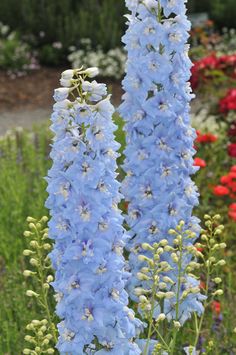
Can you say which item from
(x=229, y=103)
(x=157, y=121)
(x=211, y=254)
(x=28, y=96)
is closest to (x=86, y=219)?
(x=211, y=254)

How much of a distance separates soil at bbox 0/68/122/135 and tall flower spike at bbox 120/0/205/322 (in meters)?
6.14

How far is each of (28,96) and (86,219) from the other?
8758mm

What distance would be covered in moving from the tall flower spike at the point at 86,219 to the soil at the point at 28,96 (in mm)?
6856

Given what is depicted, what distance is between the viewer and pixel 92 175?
8.62ft

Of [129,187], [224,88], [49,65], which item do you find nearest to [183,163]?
[129,187]

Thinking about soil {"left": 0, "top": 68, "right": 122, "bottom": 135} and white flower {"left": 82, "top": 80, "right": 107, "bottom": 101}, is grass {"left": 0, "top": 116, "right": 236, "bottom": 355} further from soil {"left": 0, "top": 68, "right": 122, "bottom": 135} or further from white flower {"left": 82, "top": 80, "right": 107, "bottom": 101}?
soil {"left": 0, "top": 68, "right": 122, "bottom": 135}

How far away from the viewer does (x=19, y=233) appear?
17.9ft

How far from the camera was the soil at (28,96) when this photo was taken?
10.2m

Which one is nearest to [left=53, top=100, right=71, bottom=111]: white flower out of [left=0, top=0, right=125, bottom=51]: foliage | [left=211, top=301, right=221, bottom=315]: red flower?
[left=211, top=301, right=221, bottom=315]: red flower

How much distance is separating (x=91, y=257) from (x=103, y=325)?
250mm

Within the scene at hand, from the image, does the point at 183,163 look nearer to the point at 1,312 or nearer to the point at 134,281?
the point at 134,281

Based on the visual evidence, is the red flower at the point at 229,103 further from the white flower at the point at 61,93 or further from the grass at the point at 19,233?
the white flower at the point at 61,93

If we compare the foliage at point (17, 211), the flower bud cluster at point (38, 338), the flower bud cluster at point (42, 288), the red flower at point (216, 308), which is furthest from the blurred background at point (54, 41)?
the flower bud cluster at point (38, 338)

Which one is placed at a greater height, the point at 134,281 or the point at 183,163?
the point at 183,163
